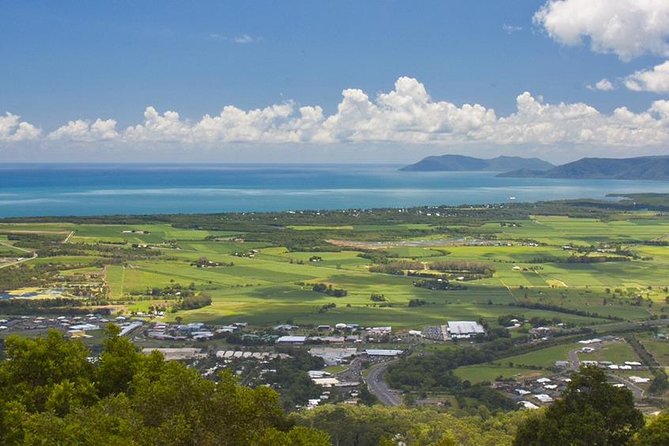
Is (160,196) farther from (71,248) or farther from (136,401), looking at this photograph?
(136,401)

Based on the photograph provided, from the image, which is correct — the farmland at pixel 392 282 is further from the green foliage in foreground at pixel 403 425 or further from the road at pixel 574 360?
the green foliage in foreground at pixel 403 425

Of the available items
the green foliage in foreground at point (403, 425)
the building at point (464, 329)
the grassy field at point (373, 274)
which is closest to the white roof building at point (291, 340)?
the grassy field at point (373, 274)

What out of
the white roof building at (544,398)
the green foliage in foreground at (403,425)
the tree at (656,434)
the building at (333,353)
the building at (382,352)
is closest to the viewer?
the tree at (656,434)

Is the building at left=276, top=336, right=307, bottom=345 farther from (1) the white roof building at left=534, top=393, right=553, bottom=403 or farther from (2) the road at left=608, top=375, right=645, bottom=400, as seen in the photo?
(2) the road at left=608, top=375, right=645, bottom=400

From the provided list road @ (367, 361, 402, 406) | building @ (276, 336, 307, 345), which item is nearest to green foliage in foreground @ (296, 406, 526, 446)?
road @ (367, 361, 402, 406)

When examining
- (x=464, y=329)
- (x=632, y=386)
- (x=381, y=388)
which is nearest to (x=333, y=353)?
(x=381, y=388)
